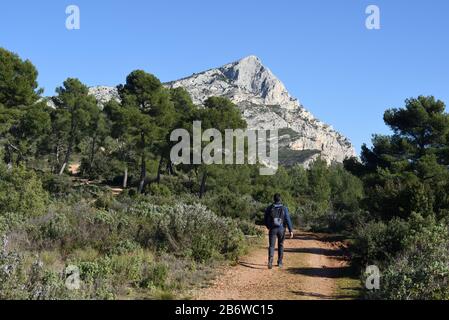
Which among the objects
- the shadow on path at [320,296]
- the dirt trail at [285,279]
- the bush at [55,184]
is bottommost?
the shadow on path at [320,296]

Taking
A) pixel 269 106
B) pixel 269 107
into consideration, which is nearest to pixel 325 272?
pixel 269 107

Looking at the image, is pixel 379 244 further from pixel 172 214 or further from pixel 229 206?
pixel 229 206

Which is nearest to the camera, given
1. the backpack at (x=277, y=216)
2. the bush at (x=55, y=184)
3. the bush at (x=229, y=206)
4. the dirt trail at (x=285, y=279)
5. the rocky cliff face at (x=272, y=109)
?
the dirt trail at (x=285, y=279)

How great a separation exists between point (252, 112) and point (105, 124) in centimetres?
7648

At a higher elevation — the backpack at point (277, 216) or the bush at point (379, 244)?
the backpack at point (277, 216)

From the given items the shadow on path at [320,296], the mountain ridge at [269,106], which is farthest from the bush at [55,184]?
the mountain ridge at [269,106]

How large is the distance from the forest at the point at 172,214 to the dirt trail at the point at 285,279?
50cm

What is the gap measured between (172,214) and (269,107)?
12463 centimetres

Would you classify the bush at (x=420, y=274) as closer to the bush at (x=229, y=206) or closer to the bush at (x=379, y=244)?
the bush at (x=379, y=244)

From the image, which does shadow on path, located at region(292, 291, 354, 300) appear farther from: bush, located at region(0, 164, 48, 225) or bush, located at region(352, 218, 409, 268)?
bush, located at region(0, 164, 48, 225)

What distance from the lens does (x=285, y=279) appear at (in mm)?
10852

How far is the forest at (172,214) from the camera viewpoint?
9.00 meters
